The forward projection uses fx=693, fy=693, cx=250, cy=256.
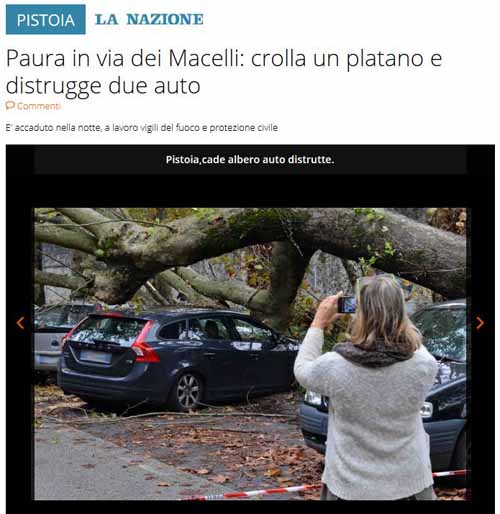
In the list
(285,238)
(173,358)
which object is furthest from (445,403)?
(173,358)

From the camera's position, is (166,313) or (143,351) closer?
(143,351)

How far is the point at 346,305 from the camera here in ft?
12.3

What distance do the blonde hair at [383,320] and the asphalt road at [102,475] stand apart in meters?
3.29

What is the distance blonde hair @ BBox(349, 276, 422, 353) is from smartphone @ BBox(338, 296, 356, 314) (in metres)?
0.19

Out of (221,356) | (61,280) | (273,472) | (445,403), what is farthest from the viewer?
(61,280)

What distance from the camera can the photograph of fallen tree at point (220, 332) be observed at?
21.6 feet

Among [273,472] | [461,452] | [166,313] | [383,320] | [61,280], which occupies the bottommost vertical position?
[273,472]

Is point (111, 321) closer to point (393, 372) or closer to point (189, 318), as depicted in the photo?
point (189, 318)

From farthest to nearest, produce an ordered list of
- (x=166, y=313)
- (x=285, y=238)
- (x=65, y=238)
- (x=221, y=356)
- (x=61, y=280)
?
(x=61, y=280) → (x=221, y=356) → (x=166, y=313) → (x=65, y=238) → (x=285, y=238)

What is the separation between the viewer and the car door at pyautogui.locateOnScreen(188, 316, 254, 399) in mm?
9766

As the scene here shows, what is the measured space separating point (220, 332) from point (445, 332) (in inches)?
165

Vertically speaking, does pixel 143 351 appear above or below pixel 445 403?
below
